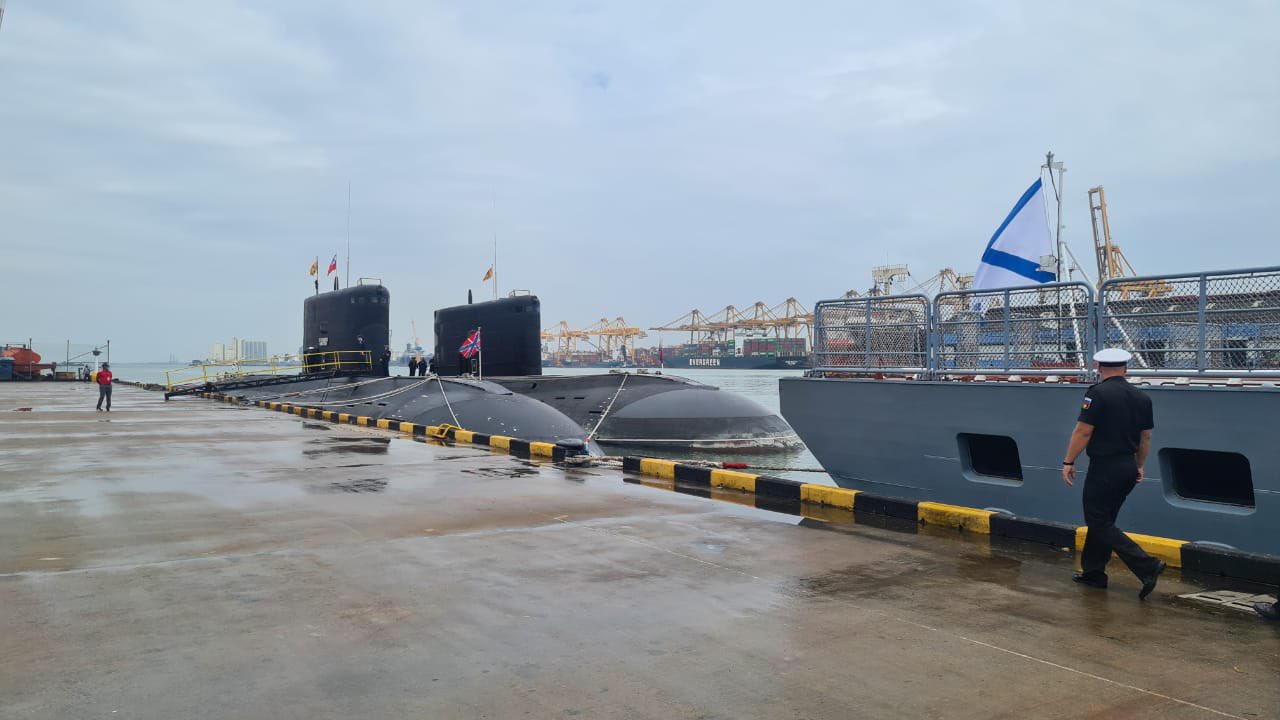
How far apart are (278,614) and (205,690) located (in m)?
1.22

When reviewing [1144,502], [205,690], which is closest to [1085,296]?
[1144,502]

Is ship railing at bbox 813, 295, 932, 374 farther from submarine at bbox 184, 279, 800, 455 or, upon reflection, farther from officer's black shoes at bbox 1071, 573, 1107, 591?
submarine at bbox 184, 279, 800, 455

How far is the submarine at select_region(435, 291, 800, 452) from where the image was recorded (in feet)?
85.0

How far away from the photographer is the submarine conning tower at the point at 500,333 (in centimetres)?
2577

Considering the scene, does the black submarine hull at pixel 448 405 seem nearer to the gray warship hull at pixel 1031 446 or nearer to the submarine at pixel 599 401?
the submarine at pixel 599 401

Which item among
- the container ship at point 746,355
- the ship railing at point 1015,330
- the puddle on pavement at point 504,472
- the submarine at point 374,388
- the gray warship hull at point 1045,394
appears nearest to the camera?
the gray warship hull at point 1045,394

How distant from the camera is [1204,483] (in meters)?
8.26

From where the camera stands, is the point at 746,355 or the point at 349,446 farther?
the point at 746,355

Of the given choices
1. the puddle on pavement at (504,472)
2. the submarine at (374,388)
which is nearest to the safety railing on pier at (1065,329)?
the puddle on pavement at (504,472)

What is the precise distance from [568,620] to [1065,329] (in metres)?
6.40

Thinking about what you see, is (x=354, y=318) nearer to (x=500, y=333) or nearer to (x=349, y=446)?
(x=500, y=333)

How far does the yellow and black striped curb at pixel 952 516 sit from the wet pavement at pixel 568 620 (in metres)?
0.36

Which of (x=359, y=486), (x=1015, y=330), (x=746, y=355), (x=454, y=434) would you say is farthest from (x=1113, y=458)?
(x=746, y=355)

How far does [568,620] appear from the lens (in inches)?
199
